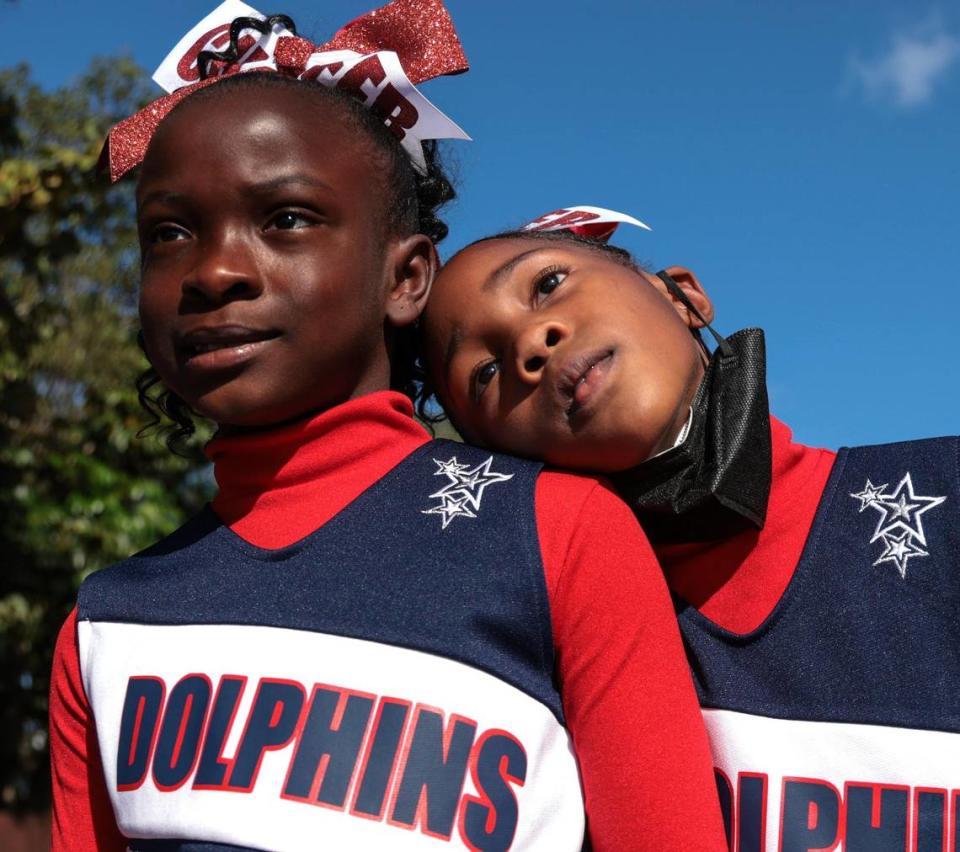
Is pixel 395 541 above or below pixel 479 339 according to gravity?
below

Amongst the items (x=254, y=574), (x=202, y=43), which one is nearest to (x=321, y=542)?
(x=254, y=574)

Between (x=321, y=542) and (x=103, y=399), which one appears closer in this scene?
(x=321, y=542)

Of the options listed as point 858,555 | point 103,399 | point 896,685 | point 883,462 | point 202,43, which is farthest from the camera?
→ point 103,399

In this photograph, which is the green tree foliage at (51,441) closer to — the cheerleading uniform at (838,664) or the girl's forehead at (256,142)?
the girl's forehead at (256,142)

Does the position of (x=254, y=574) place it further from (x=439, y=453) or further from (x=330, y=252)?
(x=330, y=252)

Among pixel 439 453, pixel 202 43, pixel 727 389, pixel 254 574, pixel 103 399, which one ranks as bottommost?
pixel 254 574

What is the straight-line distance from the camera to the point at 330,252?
173 cm

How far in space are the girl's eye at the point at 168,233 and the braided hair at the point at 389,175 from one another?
213 mm

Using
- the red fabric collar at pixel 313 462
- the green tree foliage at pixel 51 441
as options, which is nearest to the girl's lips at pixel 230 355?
the red fabric collar at pixel 313 462

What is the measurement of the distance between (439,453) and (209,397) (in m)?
0.35

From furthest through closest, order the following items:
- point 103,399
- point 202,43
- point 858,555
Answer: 1. point 103,399
2. point 202,43
3. point 858,555

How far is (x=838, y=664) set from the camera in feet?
5.36

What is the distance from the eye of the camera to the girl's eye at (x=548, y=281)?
1.84 metres

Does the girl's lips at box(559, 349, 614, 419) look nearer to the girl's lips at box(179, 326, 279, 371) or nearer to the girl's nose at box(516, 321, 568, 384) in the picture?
the girl's nose at box(516, 321, 568, 384)
